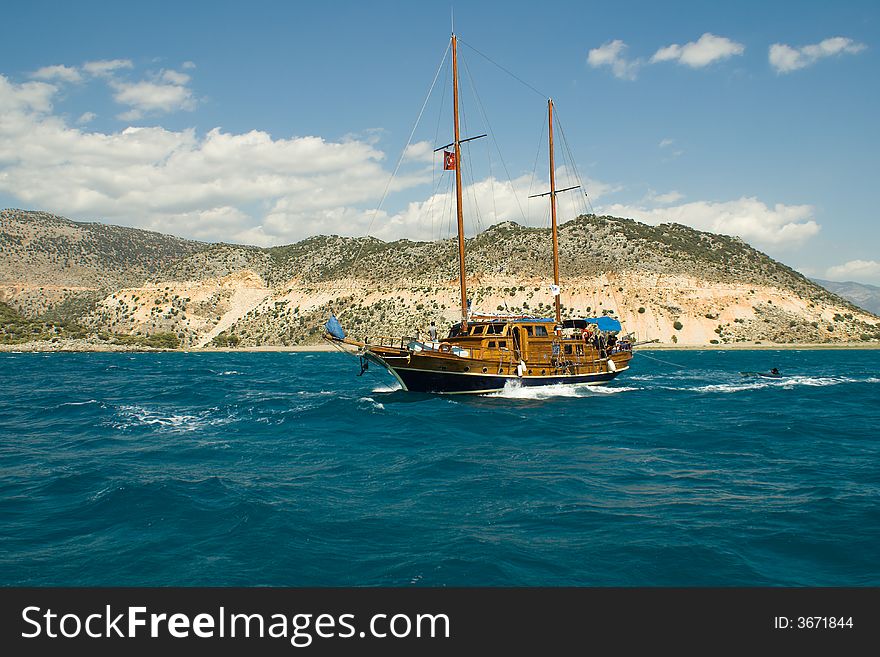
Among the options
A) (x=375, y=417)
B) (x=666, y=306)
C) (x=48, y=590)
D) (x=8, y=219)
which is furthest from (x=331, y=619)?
(x=8, y=219)

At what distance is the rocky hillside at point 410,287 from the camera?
107m

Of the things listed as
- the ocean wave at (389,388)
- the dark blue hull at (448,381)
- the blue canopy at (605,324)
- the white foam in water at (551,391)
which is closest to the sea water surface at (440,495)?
the dark blue hull at (448,381)

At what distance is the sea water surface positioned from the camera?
35.4 feet

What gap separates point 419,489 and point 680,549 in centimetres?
683

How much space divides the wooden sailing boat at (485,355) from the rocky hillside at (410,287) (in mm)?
64332

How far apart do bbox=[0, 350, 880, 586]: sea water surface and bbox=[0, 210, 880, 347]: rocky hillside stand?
3048 inches

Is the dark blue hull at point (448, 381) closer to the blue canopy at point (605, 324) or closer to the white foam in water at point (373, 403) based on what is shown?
the white foam in water at point (373, 403)

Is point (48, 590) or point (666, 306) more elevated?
point (666, 306)

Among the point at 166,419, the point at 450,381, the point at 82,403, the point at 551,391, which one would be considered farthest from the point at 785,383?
the point at 82,403

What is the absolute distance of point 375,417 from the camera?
96.0ft

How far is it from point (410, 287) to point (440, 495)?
107503 mm

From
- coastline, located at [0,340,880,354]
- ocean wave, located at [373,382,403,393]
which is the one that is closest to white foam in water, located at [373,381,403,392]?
ocean wave, located at [373,382,403,393]

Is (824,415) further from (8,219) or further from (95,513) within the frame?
(8,219)

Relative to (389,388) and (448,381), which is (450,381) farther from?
(389,388)
